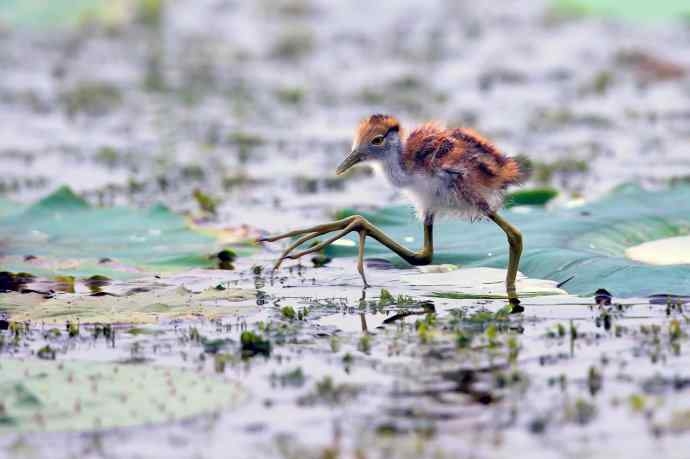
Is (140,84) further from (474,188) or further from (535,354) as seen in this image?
(535,354)

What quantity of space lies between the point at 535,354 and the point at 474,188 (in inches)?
58.8

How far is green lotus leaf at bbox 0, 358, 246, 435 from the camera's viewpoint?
16.7ft

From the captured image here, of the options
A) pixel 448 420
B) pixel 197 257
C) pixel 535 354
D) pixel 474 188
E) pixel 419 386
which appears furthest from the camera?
pixel 197 257

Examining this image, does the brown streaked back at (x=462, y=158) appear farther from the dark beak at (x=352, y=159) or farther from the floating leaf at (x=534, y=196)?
the floating leaf at (x=534, y=196)

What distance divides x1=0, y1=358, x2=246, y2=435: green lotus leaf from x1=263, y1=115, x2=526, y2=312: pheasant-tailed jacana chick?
5.59ft

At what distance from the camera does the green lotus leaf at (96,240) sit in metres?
8.07

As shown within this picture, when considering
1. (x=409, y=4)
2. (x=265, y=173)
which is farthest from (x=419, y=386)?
(x=409, y=4)

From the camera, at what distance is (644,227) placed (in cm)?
867

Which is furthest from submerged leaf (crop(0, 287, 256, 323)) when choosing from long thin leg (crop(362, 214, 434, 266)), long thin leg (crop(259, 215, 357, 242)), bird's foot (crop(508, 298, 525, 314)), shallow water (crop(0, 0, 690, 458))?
bird's foot (crop(508, 298, 525, 314))

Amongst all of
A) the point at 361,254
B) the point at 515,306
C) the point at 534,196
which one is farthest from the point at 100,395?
the point at 534,196

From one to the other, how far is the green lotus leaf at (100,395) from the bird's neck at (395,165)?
2218 mm

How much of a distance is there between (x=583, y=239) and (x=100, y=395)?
13.3 feet

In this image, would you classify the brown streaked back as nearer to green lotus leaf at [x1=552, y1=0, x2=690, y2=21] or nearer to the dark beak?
the dark beak

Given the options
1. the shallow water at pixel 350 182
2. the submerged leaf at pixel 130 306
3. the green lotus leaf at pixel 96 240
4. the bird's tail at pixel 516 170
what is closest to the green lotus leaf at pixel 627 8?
the shallow water at pixel 350 182
